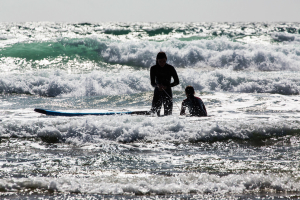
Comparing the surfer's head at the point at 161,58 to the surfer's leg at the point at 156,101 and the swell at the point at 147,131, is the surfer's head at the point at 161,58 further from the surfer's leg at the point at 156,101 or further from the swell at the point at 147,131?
the swell at the point at 147,131

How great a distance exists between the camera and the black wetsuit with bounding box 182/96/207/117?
6.80m

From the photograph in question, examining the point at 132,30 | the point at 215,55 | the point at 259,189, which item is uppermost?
→ the point at 132,30

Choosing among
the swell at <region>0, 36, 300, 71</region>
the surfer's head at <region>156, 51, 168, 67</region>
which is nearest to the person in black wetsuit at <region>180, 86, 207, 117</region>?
the surfer's head at <region>156, 51, 168, 67</region>

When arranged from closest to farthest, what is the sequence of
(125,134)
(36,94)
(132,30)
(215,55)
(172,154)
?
(172,154), (125,134), (36,94), (215,55), (132,30)

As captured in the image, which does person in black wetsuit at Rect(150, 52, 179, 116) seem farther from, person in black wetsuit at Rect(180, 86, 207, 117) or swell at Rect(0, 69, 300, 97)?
swell at Rect(0, 69, 300, 97)

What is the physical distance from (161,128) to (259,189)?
2.57 m

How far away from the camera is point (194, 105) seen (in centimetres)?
687

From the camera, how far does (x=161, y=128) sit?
6.07 m

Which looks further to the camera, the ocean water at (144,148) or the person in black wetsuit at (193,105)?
the person in black wetsuit at (193,105)

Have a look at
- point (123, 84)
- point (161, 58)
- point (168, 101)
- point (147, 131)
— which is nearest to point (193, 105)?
point (168, 101)

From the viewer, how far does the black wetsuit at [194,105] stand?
6.80 m

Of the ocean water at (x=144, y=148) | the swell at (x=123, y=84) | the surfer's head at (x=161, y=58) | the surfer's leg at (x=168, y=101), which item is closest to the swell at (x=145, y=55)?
the swell at (x=123, y=84)

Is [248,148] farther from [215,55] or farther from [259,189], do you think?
[215,55]

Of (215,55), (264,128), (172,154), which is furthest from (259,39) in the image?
(172,154)
